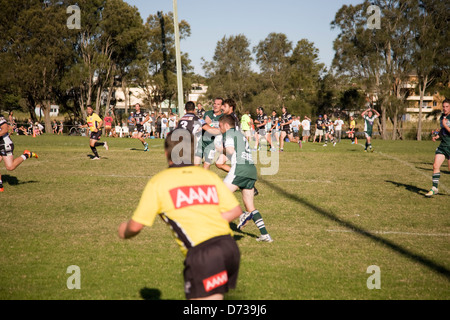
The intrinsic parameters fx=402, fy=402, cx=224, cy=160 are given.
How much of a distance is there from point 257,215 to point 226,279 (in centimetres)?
366

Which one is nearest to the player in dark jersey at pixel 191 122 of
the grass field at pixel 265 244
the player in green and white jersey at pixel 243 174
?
the grass field at pixel 265 244

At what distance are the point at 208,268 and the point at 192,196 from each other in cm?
56

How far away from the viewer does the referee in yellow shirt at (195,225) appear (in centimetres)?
304

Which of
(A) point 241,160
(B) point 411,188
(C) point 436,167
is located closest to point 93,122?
(A) point 241,160

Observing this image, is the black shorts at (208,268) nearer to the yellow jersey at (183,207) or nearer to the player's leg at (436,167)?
the yellow jersey at (183,207)

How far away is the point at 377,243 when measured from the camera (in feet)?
22.5

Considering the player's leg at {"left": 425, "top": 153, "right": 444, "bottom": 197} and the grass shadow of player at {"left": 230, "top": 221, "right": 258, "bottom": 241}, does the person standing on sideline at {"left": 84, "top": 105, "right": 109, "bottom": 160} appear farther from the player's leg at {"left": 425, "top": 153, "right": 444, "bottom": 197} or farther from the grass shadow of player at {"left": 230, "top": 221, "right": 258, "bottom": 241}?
the player's leg at {"left": 425, "top": 153, "right": 444, "bottom": 197}

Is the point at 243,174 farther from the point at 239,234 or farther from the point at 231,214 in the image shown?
the point at 231,214

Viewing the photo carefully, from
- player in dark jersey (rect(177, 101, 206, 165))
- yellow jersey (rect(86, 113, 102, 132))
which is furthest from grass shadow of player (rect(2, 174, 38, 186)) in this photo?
yellow jersey (rect(86, 113, 102, 132))

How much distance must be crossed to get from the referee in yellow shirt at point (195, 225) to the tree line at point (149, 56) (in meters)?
47.2

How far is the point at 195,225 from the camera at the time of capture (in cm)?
312

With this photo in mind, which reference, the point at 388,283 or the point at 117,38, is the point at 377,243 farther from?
the point at 117,38

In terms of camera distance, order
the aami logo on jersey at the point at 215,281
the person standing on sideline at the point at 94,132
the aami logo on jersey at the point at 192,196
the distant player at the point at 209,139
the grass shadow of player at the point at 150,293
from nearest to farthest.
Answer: the aami logo on jersey at the point at 215,281, the aami logo on jersey at the point at 192,196, the grass shadow of player at the point at 150,293, the distant player at the point at 209,139, the person standing on sideline at the point at 94,132
